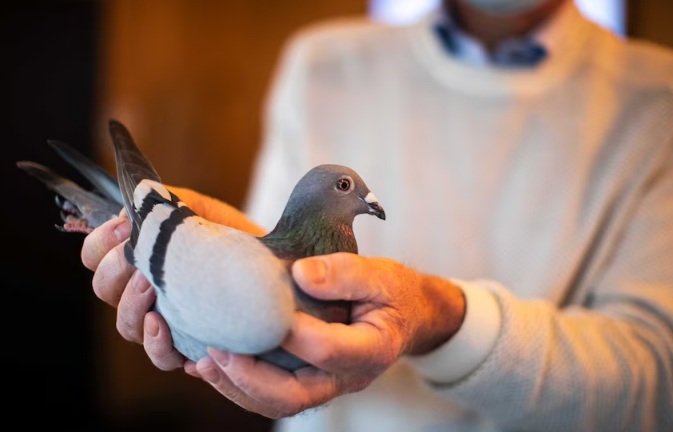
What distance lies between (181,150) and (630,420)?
1665 mm

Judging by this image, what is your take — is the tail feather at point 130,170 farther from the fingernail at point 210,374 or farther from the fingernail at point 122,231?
the fingernail at point 210,374

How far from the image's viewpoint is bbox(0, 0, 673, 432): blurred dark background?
1.08 meters

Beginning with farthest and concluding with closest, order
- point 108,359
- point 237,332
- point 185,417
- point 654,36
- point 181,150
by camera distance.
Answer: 1. point 181,150
2. point 185,417
3. point 108,359
4. point 654,36
5. point 237,332

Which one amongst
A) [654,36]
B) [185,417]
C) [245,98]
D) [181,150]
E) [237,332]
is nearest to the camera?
[237,332]

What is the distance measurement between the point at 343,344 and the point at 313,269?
5cm

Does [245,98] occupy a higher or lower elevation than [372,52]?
lower

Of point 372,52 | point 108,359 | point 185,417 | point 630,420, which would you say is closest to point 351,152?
point 372,52

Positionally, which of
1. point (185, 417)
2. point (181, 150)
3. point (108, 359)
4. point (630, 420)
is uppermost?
point (630, 420)

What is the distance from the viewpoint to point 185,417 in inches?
69.3

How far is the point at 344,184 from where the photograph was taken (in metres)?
0.47

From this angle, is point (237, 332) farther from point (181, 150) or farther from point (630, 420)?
point (181, 150)

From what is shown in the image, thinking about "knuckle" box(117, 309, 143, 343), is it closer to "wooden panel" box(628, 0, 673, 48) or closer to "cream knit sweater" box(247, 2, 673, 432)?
"cream knit sweater" box(247, 2, 673, 432)

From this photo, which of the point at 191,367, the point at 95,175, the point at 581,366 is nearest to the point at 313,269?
the point at 191,367

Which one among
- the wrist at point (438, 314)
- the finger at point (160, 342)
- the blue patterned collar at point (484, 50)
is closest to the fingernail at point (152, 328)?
the finger at point (160, 342)
